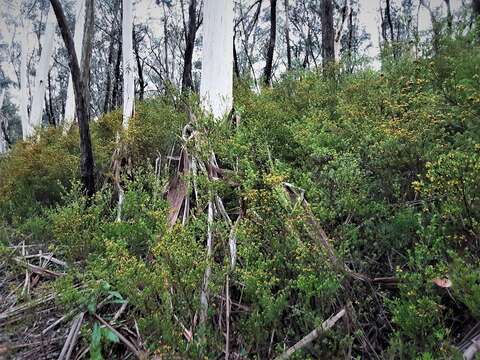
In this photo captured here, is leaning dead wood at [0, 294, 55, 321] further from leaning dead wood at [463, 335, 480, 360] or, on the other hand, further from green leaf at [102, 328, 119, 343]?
leaning dead wood at [463, 335, 480, 360]

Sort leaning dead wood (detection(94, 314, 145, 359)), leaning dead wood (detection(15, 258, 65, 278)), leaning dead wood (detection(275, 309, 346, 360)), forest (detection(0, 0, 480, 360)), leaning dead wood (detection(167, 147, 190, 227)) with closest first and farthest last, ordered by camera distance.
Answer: leaning dead wood (detection(275, 309, 346, 360)) < forest (detection(0, 0, 480, 360)) < leaning dead wood (detection(94, 314, 145, 359)) < leaning dead wood (detection(15, 258, 65, 278)) < leaning dead wood (detection(167, 147, 190, 227))

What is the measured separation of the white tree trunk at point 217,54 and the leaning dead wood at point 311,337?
10.8 ft

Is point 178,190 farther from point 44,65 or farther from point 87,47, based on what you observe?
point 44,65

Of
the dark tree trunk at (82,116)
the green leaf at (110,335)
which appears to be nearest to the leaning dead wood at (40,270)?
the green leaf at (110,335)

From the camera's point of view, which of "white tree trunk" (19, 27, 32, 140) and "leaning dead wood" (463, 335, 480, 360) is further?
"white tree trunk" (19, 27, 32, 140)

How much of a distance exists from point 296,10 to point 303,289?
23.7 meters

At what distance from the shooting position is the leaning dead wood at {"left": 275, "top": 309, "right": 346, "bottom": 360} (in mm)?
1912

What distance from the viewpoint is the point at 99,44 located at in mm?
21562

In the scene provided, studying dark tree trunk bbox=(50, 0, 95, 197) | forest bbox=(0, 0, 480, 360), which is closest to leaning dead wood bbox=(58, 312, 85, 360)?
forest bbox=(0, 0, 480, 360)

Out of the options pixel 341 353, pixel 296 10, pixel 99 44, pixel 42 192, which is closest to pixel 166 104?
pixel 42 192

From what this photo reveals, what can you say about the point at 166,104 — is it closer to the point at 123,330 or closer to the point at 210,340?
the point at 123,330

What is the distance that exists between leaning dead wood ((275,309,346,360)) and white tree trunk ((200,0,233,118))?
328 cm

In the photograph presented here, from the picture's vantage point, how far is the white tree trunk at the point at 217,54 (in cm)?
494

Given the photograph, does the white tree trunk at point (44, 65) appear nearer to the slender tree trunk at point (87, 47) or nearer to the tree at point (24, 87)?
the tree at point (24, 87)
